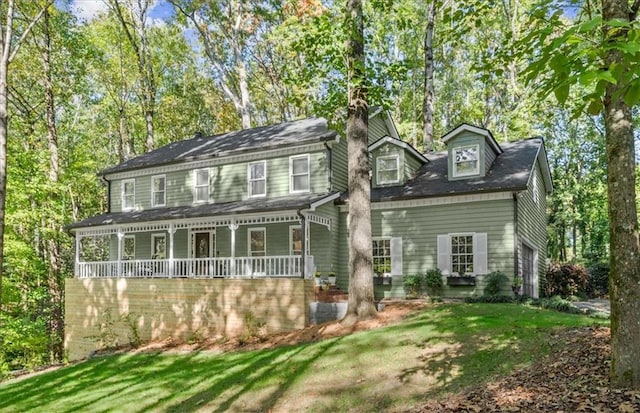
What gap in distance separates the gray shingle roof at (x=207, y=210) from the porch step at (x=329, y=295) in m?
2.92

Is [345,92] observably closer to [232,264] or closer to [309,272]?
[309,272]

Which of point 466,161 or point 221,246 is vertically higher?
point 466,161

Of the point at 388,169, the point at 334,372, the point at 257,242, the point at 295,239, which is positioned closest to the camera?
the point at 334,372

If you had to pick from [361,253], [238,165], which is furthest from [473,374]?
[238,165]

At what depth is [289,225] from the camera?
18406mm

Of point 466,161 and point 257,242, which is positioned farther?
point 257,242

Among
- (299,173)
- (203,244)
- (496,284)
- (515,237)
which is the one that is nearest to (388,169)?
(299,173)

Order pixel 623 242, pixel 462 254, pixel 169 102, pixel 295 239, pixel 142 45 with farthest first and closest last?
pixel 169 102
pixel 142 45
pixel 295 239
pixel 462 254
pixel 623 242

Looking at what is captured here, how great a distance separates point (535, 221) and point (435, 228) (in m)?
5.28

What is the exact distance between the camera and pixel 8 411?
33.1 feet

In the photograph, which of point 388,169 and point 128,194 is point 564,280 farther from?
point 128,194

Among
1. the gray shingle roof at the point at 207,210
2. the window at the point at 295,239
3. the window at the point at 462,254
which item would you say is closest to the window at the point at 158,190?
the gray shingle roof at the point at 207,210

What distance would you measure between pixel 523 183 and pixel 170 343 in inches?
483

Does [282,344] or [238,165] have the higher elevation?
[238,165]
